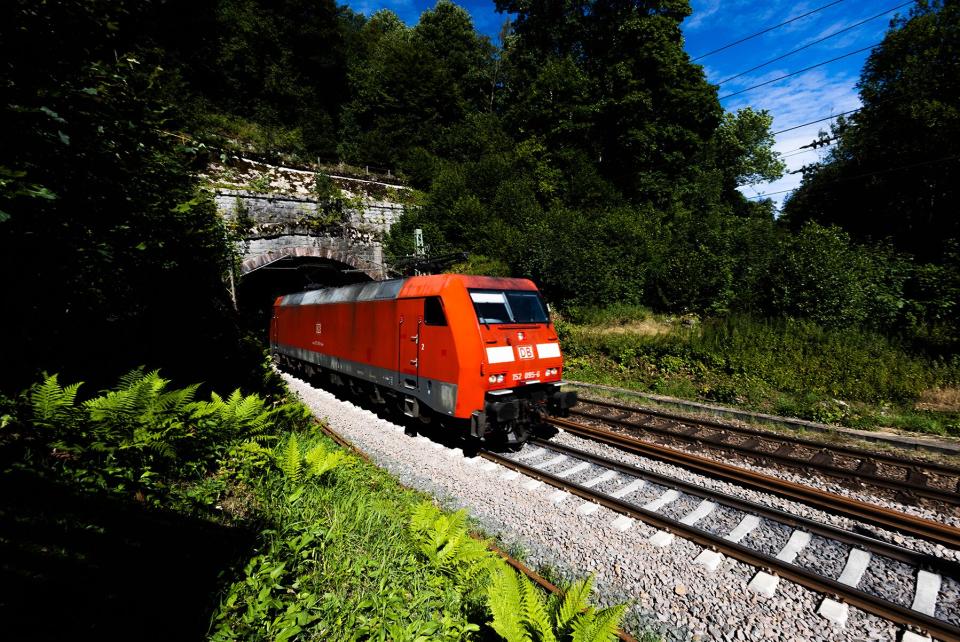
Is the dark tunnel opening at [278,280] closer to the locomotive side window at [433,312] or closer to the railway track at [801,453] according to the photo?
the locomotive side window at [433,312]

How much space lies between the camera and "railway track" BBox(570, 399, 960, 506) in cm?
667

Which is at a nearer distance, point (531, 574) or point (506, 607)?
point (506, 607)

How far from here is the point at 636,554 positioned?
5.09 m

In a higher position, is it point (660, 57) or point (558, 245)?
point (660, 57)

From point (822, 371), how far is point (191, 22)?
44.5m

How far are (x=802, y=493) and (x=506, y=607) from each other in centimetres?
599

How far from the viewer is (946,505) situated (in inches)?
244

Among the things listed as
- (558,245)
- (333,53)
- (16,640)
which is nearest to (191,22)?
(333,53)

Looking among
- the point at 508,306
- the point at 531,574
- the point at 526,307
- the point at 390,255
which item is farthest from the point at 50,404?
the point at 390,255

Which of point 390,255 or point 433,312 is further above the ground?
Result: point 390,255

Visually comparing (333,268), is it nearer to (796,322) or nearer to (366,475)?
(366,475)

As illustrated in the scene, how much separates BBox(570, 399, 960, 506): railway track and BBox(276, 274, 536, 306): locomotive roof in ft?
14.1

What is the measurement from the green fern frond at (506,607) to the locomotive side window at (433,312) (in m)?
5.03

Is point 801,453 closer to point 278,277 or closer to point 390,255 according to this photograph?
point 390,255
